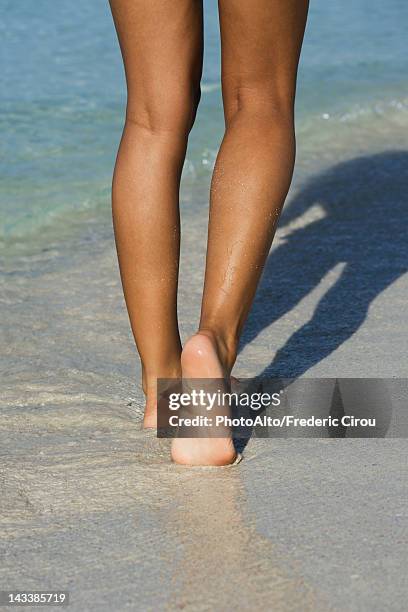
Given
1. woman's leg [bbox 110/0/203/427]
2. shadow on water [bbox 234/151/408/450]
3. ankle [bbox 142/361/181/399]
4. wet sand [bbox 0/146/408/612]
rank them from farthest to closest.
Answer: shadow on water [bbox 234/151/408/450]
ankle [bbox 142/361/181/399]
woman's leg [bbox 110/0/203/427]
wet sand [bbox 0/146/408/612]

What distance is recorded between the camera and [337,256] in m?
3.30

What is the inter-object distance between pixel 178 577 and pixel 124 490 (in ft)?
1.08

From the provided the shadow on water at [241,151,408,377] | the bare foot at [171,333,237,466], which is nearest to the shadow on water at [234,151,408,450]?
the shadow on water at [241,151,408,377]

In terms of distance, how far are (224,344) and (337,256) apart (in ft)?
4.88

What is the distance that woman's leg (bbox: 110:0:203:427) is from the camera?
190 cm

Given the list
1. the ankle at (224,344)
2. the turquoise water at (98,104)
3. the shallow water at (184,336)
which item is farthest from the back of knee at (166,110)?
the turquoise water at (98,104)

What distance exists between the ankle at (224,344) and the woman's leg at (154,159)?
181 mm

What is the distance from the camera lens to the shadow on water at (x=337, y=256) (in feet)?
8.69

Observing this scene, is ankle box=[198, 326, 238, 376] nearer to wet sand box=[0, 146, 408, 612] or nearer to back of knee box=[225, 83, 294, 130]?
wet sand box=[0, 146, 408, 612]

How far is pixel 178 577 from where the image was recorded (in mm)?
1556

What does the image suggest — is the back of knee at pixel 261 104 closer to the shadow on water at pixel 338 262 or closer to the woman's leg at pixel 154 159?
the woman's leg at pixel 154 159

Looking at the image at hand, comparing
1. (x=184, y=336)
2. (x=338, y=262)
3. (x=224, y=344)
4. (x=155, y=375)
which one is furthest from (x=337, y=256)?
(x=224, y=344)

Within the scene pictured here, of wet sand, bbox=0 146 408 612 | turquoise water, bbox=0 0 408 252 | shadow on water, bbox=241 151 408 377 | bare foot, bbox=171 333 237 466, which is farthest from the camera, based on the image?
turquoise water, bbox=0 0 408 252

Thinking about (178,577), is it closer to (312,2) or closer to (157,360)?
(157,360)
